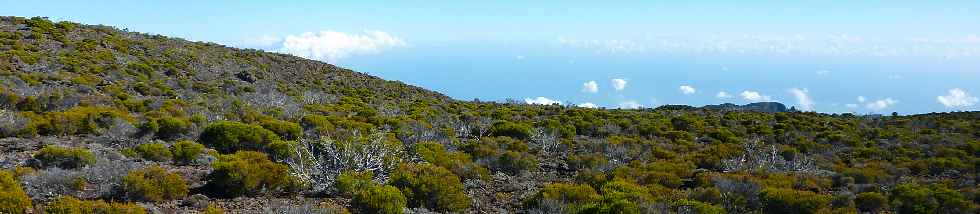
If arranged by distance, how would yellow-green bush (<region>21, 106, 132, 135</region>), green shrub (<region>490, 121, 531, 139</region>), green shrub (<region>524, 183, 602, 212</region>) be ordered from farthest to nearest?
green shrub (<region>490, 121, 531, 139</region>) → yellow-green bush (<region>21, 106, 132, 135</region>) → green shrub (<region>524, 183, 602, 212</region>)

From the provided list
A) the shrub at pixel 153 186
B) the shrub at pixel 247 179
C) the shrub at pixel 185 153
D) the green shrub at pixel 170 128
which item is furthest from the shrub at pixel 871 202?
the green shrub at pixel 170 128

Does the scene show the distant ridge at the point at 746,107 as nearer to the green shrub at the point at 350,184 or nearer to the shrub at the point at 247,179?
the green shrub at the point at 350,184

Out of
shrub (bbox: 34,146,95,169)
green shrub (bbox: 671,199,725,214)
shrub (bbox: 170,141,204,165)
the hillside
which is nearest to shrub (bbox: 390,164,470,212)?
the hillside

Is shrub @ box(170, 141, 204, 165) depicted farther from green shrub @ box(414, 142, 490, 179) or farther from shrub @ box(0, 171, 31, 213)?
green shrub @ box(414, 142, 490, 179)

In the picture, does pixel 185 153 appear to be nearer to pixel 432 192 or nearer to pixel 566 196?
pixel 432 192

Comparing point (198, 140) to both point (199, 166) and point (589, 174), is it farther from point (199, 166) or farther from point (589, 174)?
point (589, 174)

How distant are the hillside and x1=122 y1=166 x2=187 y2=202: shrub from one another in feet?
0.05

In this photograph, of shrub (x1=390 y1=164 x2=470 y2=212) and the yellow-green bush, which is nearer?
shrub (x1=390 y1=164 x2=470 y2=212)

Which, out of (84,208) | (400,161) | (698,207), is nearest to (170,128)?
(400,161)

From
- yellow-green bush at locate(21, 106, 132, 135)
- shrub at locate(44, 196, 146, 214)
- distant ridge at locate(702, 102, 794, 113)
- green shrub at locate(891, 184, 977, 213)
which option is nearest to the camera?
shrub at locate(44, 196, 146, 214)

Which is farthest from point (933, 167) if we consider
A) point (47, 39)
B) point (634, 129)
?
point (47, 39)

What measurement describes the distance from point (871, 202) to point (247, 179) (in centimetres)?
916

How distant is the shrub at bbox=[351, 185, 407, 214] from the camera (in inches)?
272

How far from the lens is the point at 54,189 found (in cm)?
683
